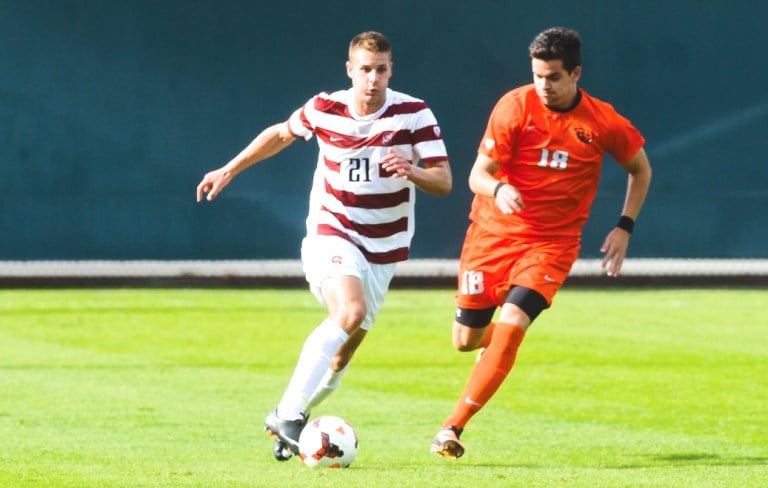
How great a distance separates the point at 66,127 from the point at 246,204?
2.28 meters

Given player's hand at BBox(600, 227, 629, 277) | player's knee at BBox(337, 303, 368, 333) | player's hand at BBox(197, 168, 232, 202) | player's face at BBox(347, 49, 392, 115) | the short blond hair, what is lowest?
player's knee at BBox(337, 303, 368, 333)

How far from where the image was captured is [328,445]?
24.5 feet

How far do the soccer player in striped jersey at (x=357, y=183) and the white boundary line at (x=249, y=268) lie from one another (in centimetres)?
974

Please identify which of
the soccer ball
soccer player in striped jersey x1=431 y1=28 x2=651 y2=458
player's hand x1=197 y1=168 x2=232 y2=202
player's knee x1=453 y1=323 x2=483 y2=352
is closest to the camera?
the soccer ball

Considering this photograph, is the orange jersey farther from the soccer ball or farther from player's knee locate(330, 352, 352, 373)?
the soccer ball

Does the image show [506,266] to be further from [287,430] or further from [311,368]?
[287,430]

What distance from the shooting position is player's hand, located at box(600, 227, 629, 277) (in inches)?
325

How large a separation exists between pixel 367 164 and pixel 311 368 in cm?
115

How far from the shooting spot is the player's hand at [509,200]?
25.1ft

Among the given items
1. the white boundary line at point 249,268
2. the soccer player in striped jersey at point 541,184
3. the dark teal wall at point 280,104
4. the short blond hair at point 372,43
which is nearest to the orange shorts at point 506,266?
the soccer player in striped jersey at point 541,184

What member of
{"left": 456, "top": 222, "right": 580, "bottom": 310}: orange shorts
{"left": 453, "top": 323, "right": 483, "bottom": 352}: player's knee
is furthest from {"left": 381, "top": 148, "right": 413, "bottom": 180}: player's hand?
{"left": 453, "top": 323, "right": 483, "bottom": 352}: player's knee

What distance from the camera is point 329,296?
8.12 meters

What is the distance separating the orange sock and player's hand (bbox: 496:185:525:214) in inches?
27.0

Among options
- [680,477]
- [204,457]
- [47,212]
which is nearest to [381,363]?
[204,457]
